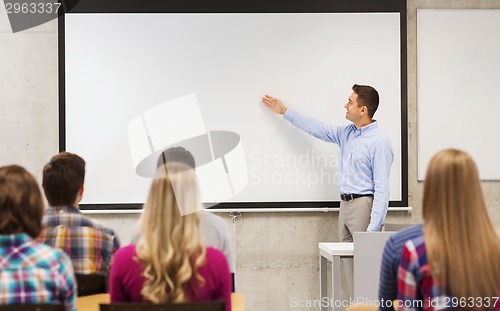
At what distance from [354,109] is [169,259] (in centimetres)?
330

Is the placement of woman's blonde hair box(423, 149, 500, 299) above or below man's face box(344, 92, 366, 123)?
below

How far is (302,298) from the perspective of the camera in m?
5.41

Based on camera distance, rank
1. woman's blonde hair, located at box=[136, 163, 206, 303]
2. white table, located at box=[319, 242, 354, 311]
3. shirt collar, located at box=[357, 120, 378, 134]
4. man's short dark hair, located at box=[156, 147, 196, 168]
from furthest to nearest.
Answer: shirt collar, located at box=[357, 120, 378, 134], white table, located at box=[319, 242, 354, 311], man's short dark hair, located at box=[156, 147, 196, 168], woman's blonde hair, located at box=[136, 163, 206, 303]

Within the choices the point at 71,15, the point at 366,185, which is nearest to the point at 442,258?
the point at 366,185

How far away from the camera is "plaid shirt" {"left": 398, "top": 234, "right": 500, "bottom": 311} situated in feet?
6.75

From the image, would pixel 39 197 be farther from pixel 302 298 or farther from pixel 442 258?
pixel 302 298

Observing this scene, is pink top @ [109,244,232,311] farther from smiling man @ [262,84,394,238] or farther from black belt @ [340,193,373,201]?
black belt @ [340,193,373,201]

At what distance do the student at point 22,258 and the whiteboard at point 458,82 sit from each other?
3900 millimetres

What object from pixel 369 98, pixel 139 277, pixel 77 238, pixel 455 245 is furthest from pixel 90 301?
pixel 369 98

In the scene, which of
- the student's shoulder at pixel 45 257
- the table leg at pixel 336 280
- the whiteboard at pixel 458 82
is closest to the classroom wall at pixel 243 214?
the whiteboard at pixel 458 82

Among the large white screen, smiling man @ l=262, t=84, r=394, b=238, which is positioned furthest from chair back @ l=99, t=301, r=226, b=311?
the large white screen

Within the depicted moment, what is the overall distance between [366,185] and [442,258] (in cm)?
303

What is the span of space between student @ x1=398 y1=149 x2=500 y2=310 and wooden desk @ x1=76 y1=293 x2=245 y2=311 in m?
0.82

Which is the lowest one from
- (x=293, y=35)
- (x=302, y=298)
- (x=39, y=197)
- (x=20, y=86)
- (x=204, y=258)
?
(x=302, y=298)
